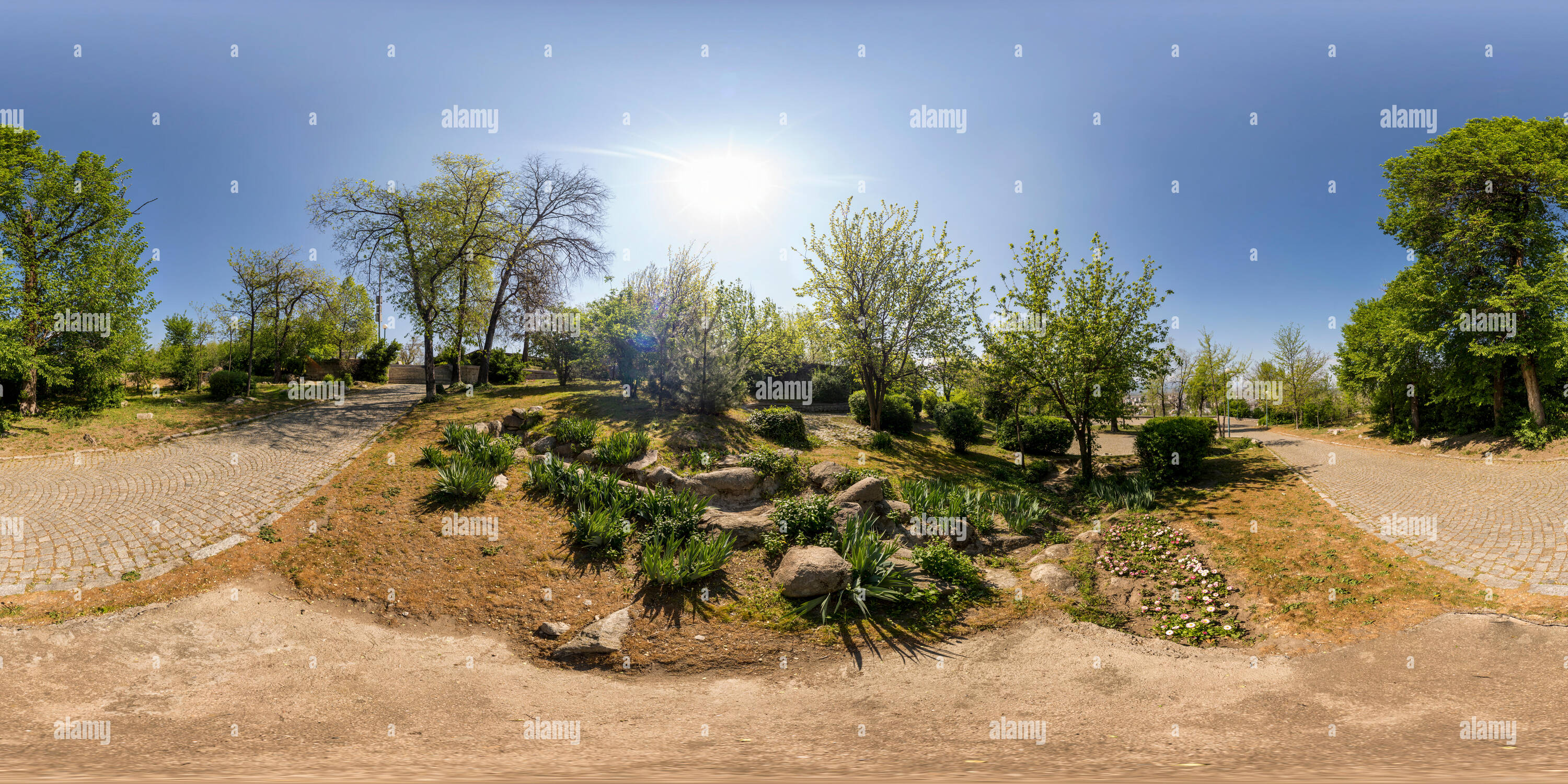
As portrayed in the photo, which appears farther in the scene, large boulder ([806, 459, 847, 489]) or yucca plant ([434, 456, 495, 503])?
large boulder ([806, 459, 847, 489])

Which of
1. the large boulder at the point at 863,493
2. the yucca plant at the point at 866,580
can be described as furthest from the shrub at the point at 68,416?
the yucca plant at the point at 866,580

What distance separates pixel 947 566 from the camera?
749 centimetres

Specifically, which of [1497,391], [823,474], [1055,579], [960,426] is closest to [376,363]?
[960,426]

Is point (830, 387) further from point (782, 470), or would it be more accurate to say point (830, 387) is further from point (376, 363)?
point (376, 363)

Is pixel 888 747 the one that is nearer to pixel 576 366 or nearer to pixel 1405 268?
pixel 576 366

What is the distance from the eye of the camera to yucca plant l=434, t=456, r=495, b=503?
359 inches

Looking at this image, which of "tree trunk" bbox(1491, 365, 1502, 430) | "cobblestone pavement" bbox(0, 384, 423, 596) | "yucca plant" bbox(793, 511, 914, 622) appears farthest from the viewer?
"tree trunk" bbox(1491, 365, 1502, 430)

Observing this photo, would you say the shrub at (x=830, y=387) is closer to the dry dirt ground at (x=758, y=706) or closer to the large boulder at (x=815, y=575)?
the large boulder at (x=815, y=575)

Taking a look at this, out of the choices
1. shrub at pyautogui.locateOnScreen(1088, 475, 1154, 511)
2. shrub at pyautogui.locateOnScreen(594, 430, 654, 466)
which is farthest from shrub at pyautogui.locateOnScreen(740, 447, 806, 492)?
shrub at pyautogui.locateOnScreen(1088, 475, 1154, 511)

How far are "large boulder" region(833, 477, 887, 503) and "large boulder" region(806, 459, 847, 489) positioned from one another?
2.22ft

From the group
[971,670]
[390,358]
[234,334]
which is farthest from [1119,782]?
[390,358]

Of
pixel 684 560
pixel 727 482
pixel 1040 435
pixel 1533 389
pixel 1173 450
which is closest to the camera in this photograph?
pixel 684 560

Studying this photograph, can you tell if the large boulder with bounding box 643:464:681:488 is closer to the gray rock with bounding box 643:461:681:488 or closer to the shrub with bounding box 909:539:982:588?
the gray rock with bounding box 643:461:681:488

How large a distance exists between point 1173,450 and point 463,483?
53.8 ft
